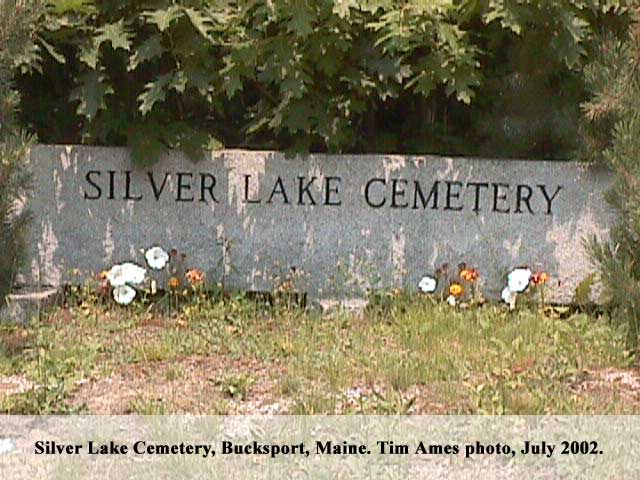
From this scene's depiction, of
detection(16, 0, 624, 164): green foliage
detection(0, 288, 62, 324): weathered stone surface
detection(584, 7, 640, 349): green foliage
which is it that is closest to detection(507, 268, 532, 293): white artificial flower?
detection(584, 7, 640, 349): green foliage

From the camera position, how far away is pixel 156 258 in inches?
229

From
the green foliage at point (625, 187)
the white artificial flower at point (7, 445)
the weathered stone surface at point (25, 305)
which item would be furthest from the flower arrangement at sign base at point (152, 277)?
the green foliage at point (625, 187)

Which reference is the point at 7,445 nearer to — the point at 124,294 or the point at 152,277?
the point at 124,294

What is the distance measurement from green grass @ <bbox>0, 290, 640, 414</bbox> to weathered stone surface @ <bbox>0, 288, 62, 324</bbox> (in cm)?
9

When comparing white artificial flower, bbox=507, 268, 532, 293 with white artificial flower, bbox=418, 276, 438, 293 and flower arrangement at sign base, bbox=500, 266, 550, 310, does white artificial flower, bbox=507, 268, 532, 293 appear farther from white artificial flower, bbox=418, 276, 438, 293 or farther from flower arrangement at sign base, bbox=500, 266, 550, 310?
white artificial flower, bbox=418, 276, 438, 293

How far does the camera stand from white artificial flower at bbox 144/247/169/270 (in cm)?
580

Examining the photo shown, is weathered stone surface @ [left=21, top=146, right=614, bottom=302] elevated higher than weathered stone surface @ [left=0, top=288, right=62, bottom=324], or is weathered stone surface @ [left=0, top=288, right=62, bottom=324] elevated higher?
weathered stone surface @ [left=21, top=146, right=614, bottom=302]

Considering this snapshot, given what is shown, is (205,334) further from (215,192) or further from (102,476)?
(102,476)

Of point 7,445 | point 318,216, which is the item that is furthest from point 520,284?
point 7,445

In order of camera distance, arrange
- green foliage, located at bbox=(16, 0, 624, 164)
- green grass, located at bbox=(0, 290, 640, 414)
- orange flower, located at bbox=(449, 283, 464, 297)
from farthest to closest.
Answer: orange flower, located at bbox=(449, 283, 464, 297) < green foliage, located at bbox=(16, 0, 624, 164) < green grass, located at bbox=(0, 290, 640, 414)

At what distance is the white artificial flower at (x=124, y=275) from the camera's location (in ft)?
18.7

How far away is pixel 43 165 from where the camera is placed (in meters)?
5.93

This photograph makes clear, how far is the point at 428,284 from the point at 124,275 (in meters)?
1.47

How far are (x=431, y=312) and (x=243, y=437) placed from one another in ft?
5.99
